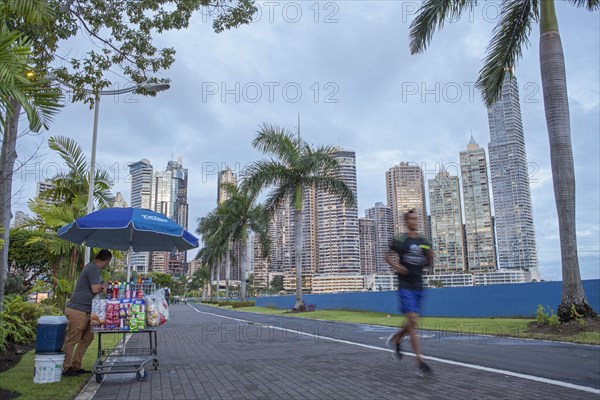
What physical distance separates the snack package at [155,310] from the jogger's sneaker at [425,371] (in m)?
3.75

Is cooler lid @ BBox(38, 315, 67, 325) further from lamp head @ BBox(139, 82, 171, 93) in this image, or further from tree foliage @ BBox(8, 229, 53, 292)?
tree foliage @ BBox(8, 229, 53, 292)

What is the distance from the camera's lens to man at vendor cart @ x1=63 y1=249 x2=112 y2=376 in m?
6.88

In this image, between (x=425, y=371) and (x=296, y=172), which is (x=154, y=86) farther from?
(x=296, y=172)

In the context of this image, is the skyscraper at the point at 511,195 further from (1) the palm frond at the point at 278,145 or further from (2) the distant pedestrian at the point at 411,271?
(2) the distant pedestrian at the point at 411,271

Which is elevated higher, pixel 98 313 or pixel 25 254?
pixel 25 254

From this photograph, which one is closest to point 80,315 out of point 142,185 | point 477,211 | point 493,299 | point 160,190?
point 493,299

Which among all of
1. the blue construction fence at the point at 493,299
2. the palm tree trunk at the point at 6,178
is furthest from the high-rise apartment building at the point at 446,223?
the palm tree trunk at the point at 6,178

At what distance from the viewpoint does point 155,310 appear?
7027 mm

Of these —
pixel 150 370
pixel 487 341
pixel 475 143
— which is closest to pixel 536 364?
pixel 487 341

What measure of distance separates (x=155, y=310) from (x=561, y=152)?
10744 millimetres

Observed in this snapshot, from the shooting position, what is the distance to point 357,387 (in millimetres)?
5738

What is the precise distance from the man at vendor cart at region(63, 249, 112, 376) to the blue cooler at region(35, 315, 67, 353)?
25cm

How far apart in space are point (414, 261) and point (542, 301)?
14122 mm

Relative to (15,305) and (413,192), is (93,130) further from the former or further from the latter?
(413,192)
